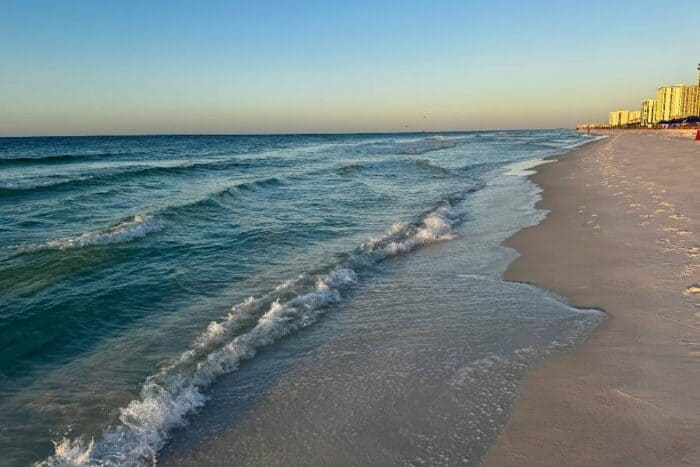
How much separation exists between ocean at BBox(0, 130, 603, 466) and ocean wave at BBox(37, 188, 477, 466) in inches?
0.7

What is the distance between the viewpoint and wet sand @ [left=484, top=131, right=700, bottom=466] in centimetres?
340

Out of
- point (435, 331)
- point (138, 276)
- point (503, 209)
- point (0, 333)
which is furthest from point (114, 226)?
point (503, 209)

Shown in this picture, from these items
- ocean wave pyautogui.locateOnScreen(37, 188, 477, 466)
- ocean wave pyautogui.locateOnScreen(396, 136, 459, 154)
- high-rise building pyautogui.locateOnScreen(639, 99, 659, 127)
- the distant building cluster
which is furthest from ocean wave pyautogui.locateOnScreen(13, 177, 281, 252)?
high-rise building pyautogui.locateOnScreen(639, 99, 659, 127)

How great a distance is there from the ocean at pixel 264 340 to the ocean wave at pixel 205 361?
0.7 inches

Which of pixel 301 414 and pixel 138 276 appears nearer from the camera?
pixel 301 414

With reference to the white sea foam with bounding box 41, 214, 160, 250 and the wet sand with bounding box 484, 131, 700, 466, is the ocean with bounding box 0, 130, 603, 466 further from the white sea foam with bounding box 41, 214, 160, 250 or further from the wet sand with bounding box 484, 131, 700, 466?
the wet sand with bounding box 484, 131, 700, 466

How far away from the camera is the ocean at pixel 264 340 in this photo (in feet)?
12.5

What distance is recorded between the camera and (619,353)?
15.7 feet

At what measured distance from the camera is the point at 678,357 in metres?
4.54

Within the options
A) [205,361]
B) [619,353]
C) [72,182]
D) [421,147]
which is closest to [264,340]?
[205,361]

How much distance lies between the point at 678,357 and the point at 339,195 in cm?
1501

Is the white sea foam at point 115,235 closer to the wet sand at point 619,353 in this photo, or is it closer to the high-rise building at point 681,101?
the wet sand at point 619,353

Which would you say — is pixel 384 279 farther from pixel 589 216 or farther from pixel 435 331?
pixel 589 216

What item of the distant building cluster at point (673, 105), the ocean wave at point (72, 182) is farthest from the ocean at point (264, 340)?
the distant building cluster at point (673, 105)
